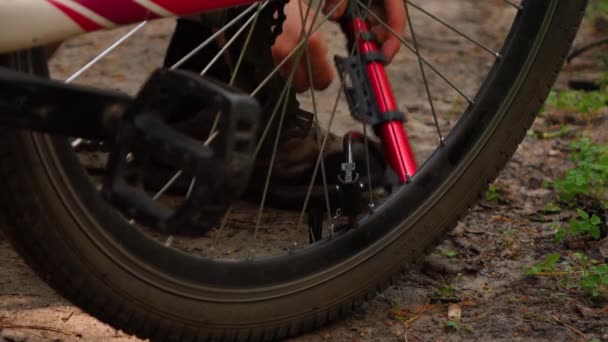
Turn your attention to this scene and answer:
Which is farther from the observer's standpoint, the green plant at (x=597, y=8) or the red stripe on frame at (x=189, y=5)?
the green plant at (x=597, y=8)

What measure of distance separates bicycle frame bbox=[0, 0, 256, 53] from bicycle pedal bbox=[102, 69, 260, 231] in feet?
0.50

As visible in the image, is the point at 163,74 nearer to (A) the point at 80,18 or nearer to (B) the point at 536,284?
(A) the point at 80,18

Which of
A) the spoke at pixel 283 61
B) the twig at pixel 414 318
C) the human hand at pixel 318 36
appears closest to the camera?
the spoke at pixel 283 61

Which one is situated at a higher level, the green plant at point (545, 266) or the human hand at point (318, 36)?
the human hand at point (318, 36)

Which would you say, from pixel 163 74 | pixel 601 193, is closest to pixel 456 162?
pixel 601 193

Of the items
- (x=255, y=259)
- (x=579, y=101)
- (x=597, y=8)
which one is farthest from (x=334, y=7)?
(x=597, y=8)

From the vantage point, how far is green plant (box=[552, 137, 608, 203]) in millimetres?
2445

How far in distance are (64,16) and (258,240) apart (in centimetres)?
98

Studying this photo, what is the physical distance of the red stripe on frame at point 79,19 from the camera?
4.45 feet

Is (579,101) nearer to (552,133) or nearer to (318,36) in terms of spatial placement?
(552,133)

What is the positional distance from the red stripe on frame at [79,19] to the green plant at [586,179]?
1362 millimetres

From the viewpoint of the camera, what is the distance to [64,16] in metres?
1.36

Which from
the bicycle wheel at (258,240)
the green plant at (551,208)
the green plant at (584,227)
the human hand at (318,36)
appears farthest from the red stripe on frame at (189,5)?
the green plant at (551,208)

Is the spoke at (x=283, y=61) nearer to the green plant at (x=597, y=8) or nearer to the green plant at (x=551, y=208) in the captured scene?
the green plant at (x=551, y=208)
